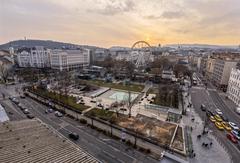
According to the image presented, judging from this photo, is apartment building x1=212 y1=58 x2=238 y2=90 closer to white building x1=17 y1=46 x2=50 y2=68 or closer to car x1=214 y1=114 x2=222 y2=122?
car x1=214 y1=114 x2=222 y2=122

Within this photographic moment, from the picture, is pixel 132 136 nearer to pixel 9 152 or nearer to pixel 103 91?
pixel 9 152


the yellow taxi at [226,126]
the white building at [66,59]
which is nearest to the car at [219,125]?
the yellow taxi at [226,126]

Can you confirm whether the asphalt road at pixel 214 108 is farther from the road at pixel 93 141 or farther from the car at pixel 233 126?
the road at pixel 93 141

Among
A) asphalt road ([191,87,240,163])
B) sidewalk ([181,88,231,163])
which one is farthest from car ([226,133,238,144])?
sidewalk ([181,88,231,163])

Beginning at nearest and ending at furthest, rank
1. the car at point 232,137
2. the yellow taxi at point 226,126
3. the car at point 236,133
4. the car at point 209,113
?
1. the car at point 232,137
2. the car at point 236,133
3. the yellow taxi at point 226,126
4. the car at point 209,113

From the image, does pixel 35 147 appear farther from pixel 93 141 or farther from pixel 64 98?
pixel 64 98

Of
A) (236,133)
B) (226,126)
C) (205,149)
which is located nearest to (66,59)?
(226,126)

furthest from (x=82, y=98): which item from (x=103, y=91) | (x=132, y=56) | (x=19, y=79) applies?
(x=132, y=56)
